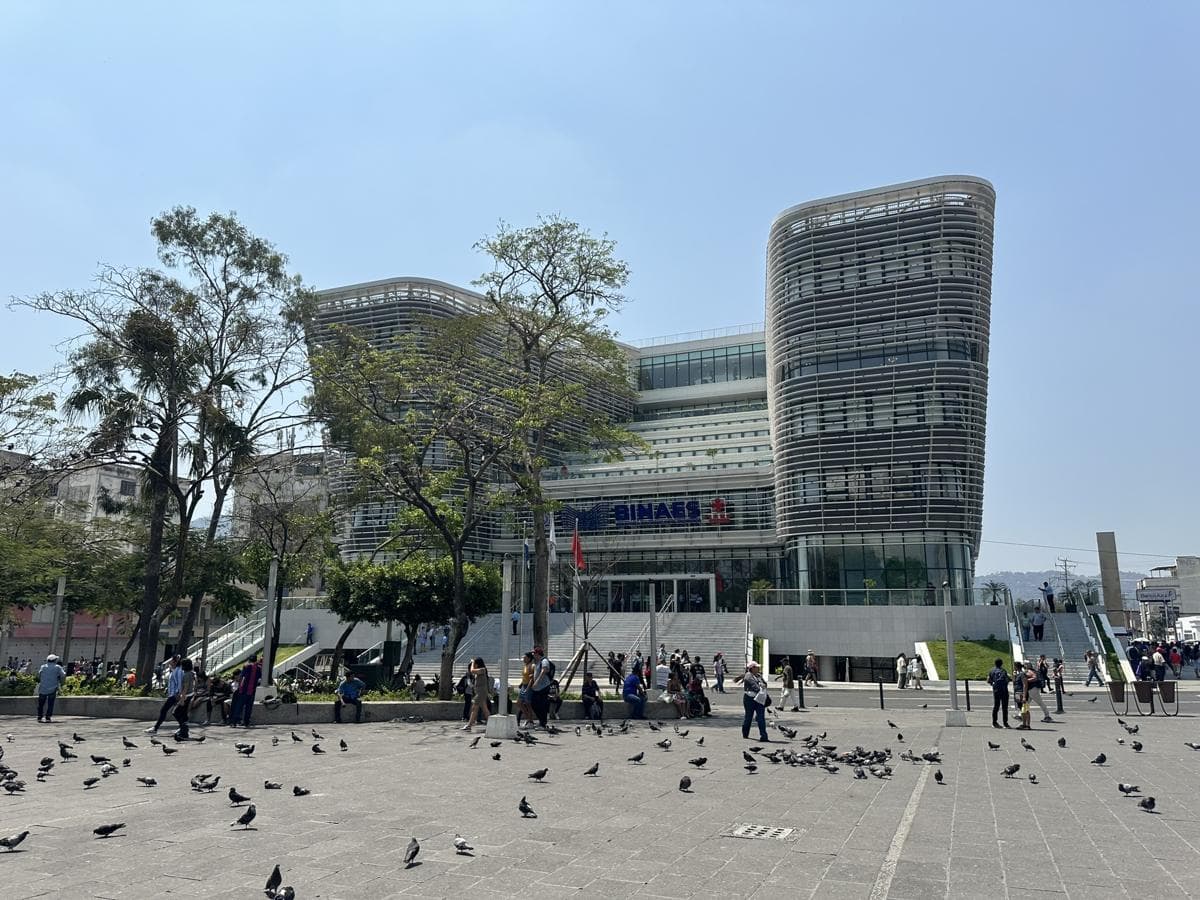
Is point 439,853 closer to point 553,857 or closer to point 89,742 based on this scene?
point 553,857

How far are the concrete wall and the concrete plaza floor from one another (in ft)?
83.5

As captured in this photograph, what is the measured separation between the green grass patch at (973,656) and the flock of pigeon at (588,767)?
1743 centimetres

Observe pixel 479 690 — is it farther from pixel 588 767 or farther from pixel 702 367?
pixel 702 367

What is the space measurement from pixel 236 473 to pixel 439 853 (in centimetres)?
1981

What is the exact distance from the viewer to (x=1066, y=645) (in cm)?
3662

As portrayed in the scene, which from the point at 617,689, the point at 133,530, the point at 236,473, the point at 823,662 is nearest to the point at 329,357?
the point at 236,473

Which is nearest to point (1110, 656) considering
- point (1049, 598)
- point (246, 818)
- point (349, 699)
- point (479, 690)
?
point (1049, 598)

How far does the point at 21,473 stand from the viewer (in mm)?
21125

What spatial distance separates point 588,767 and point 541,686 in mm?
5631

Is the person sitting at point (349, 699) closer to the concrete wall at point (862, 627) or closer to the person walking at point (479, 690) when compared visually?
the person walking at point (479, 690)

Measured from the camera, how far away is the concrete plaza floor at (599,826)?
A: 620cm

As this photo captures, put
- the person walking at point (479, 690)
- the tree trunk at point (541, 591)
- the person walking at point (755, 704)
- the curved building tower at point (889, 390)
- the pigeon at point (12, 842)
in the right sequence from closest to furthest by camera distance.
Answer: the pigeon at point (12, 842)
the person walking at point (755, 704)
the person walking at point (479, 690)
the tree trunk at point (541, 591)
the curved building tower at point (889, 390)

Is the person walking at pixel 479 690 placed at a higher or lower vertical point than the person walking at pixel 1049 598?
lower

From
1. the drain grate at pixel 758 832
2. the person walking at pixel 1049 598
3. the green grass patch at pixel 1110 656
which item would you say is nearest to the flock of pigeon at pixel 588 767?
the drain grate at pixel 758 832
